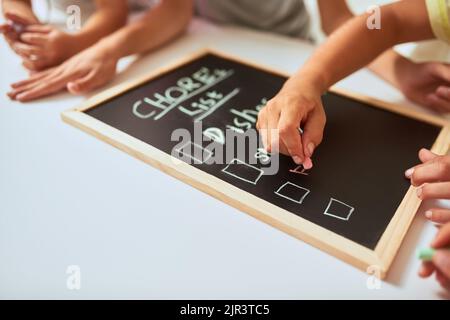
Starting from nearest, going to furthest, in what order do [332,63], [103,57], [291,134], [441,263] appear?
[441,263], [291,134], [332,63], [103,57]

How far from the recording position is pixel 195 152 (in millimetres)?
522

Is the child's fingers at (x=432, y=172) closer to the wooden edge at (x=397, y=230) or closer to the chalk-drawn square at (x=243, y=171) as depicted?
the wooden edge at (x=397, y=230)

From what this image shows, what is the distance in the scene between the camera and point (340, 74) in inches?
23.8

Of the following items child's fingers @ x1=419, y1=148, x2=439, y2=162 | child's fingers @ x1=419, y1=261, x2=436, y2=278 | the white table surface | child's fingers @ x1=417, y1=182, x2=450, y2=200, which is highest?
child's fingers @ x1=419, y1=148, x2=439, y2=162

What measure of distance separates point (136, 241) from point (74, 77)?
14.2 inches

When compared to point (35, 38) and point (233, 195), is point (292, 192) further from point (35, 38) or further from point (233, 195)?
point (35, 38)

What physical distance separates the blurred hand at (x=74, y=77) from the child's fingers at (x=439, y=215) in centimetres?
53

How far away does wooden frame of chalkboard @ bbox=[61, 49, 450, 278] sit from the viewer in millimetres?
401

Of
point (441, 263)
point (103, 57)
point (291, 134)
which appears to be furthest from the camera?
point (103, 57)

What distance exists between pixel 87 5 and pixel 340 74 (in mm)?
631

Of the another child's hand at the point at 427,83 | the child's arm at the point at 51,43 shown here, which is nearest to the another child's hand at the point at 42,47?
the child's arm at the point at 51,43

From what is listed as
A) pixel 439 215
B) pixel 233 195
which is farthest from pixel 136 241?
pixel 439 215

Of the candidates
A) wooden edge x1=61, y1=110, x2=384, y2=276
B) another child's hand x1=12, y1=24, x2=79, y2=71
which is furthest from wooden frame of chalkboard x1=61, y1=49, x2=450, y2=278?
another child's hand x1=12, y1=24, x2=79, y2=71

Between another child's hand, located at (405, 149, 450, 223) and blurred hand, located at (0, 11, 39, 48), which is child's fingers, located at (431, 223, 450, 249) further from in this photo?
blurred hand, located at (0, 11, 39, 48)
